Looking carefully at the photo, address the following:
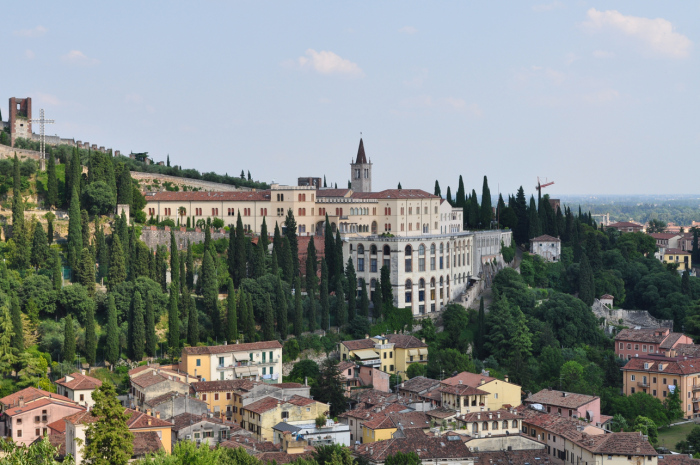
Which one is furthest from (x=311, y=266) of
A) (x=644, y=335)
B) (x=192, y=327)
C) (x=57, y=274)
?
→ (x=644, y=335)

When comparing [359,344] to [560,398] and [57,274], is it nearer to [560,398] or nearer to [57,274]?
[560,398]

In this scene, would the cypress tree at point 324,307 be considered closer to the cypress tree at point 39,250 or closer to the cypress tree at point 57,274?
the cypress tree at point 57,274

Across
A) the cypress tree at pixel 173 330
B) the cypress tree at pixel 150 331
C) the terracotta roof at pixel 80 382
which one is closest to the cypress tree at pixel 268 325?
the cypress tree at pixel 173 330

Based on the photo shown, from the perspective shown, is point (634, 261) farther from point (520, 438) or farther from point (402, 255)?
point (520, 438)

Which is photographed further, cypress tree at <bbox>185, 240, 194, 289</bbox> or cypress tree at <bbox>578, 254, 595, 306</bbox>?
cypress tree at <bbox>578, 254, 595, 306</bbox>

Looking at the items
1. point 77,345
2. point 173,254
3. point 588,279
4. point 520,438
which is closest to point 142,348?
point 77,345

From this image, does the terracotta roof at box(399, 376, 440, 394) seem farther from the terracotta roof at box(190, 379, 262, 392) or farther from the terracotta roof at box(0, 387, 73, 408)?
the terracotta roof at box(0, 387, 73, 408)

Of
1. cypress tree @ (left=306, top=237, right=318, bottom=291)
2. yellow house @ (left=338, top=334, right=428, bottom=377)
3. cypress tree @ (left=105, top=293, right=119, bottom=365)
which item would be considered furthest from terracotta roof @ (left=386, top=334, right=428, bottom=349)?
cypress tree @ (left=105, top=293, right=119, bottom=365)
